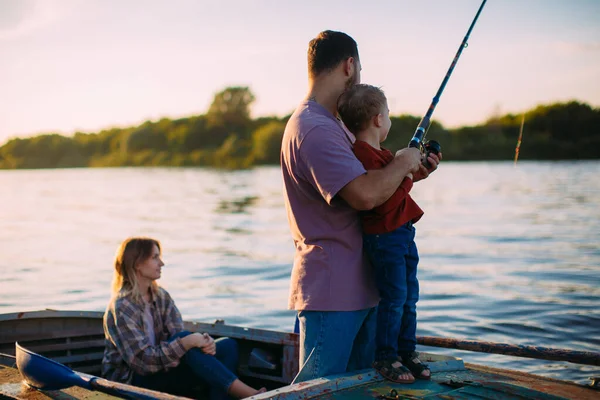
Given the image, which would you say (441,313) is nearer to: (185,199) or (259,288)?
(259,288)

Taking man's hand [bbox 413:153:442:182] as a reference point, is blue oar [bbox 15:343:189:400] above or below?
below

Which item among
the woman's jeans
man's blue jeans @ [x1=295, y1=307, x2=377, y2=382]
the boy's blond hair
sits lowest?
the woman's jeans

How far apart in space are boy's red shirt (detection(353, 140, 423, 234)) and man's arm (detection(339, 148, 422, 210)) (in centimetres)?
11

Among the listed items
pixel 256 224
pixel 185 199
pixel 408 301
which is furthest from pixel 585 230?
pixel 185 199

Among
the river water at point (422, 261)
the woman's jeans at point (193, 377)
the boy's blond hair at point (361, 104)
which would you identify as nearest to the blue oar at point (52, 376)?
the woman's jeans at point (193, 377)

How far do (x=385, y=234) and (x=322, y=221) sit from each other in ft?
1.00

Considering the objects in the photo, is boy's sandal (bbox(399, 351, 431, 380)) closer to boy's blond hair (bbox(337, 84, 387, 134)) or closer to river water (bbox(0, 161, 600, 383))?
boy's blond hair (bbox(337, 84, 387, 134))

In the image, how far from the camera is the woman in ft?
15.9

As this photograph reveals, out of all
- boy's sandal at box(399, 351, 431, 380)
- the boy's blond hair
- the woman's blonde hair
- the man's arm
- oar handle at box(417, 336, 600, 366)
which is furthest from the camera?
the woman's blonde hair

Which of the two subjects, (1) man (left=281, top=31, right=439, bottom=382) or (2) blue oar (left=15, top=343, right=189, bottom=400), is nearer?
(1) man (left=281, top=31, right=439, bottom=382)

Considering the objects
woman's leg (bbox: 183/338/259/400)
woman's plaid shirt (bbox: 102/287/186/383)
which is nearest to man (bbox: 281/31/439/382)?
woman's leg (bbox: 183/338/259/400)

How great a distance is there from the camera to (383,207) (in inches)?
131

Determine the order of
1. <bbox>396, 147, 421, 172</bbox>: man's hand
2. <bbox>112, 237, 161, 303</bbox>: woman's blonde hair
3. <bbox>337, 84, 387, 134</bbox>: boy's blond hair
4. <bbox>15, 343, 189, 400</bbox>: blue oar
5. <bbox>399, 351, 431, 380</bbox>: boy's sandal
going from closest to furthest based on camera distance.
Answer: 1. <bbox>396, 147, 421, 172</bbox>: man's hand
2. <bbox>337, 84, 387, 134</bbox>: boy's blond hair
3. <bbox>399, 351, 431, 380</bbox>: boy's sandal
4. <bbox>15, 343, 189, 400</bbox>: blue oar
5. <bbox>112, 237, 161, 303</bbox>: woman's blonde hair

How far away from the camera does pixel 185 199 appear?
37.8 m
